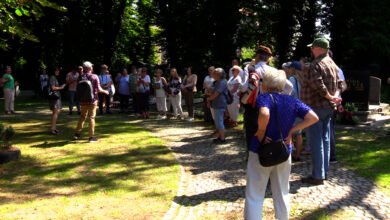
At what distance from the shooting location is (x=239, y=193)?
656cm

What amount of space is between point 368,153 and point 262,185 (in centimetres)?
535

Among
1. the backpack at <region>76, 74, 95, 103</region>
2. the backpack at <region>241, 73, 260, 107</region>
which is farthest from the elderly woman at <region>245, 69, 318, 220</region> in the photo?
the backpack at <region>76, 74, 95, 103</region>

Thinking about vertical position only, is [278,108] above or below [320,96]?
below

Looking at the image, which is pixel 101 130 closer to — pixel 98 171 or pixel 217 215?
pixel 98 171

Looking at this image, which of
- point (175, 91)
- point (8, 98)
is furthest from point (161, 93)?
point (8, 98)

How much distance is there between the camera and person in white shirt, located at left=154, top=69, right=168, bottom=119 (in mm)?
16188

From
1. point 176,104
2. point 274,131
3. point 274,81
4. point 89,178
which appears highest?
point 274,81

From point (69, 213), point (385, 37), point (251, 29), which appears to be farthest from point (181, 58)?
point (69, 213)

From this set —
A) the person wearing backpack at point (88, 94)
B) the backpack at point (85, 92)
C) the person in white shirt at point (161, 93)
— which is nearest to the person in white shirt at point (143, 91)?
the person in white shirt at point (161, 93)

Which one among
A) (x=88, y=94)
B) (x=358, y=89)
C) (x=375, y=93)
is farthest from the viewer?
(x=375, y=93)

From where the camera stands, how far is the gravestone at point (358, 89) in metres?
14.5

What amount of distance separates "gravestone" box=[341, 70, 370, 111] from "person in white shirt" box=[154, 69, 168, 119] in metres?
6.16

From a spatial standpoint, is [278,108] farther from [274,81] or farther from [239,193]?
[239,193]

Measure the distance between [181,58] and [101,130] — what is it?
46.7 feet
